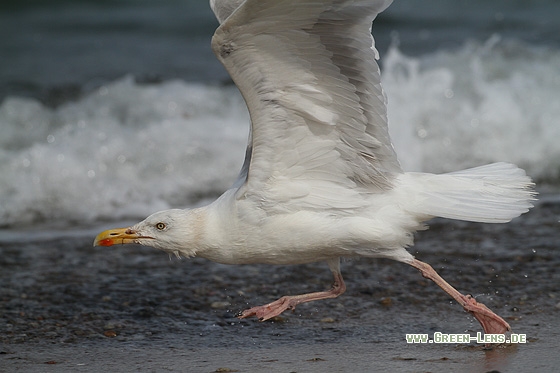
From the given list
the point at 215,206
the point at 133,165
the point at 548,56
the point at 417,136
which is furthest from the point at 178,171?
the point at 548,56

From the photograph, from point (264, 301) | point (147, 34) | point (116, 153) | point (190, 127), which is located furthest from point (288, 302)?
point (147, 34)

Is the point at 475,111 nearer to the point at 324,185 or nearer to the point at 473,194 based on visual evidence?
the point at 473,194

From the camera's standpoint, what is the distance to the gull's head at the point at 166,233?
5.24m

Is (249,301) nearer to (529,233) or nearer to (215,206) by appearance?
(215,206)

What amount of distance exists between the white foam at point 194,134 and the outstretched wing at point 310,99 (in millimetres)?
3818

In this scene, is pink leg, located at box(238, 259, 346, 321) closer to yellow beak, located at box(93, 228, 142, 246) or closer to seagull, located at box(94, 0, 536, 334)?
seagull, located at box(94, 0, 536, 334)

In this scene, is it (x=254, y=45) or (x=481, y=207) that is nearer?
(x=254, y=45)

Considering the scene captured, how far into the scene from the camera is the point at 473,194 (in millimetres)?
5195

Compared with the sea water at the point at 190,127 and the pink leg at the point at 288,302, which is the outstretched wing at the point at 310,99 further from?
the sea water at the point at 190,127

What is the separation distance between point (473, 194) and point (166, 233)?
178 cm

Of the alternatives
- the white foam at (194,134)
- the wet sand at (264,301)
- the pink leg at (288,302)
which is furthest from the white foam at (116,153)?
the pink leg at (288,302)

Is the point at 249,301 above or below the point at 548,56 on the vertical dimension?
below

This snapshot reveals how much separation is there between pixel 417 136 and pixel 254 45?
5944 mm

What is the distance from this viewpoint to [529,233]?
725 centimetres
